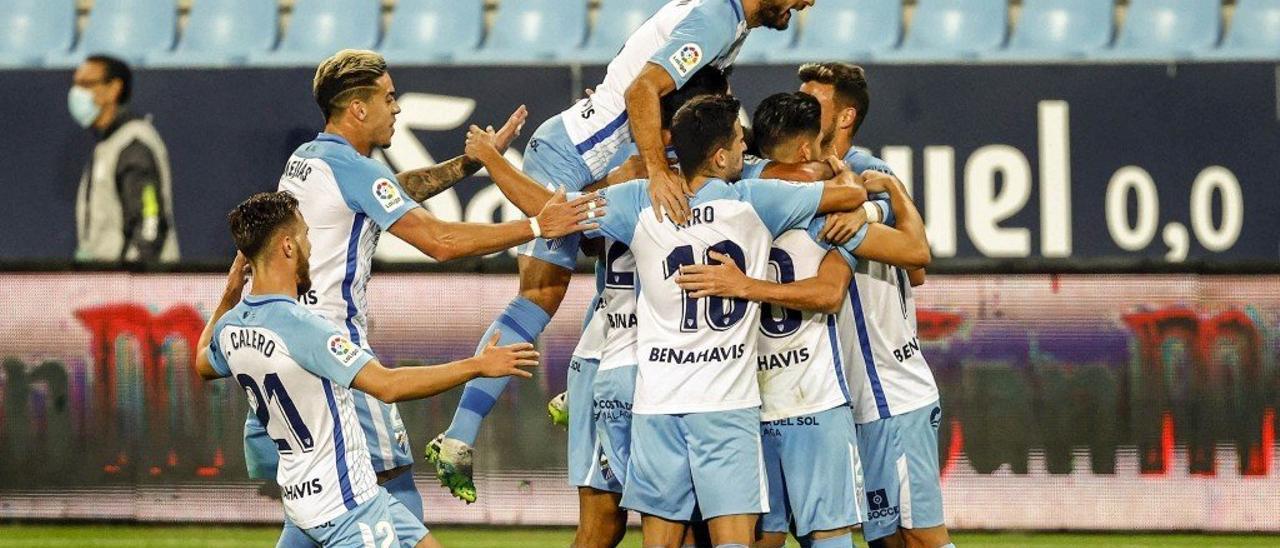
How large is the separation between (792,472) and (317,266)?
1611 millimetres

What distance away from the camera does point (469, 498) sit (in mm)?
5742

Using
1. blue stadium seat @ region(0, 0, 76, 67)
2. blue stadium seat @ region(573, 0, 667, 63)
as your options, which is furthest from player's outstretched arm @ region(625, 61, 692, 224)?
blue stadium seat @ region(0, 0, 76, 67)

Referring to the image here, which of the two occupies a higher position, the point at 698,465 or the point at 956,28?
the point at 956,28

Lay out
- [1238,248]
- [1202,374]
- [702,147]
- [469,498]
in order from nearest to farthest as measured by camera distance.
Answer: [702,147] → [469,498] → [1202,374] → [1238,248]

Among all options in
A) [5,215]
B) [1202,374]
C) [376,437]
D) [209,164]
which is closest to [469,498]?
[376,437]

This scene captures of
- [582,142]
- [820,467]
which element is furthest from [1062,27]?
[820,467]

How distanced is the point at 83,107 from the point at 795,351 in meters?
6.79

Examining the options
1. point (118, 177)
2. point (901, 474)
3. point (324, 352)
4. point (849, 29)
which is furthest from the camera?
point (849, 29)

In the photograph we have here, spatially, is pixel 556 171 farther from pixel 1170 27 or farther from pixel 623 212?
pixel 1170 27

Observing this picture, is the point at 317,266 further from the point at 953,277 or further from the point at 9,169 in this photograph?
the point at 9,169

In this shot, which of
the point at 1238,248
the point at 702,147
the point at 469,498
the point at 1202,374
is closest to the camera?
the point at 702,147

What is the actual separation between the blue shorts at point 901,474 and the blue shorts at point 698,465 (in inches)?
22.6

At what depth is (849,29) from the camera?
36.1 ft

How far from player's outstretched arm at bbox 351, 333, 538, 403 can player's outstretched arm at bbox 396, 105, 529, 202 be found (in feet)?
4.69
